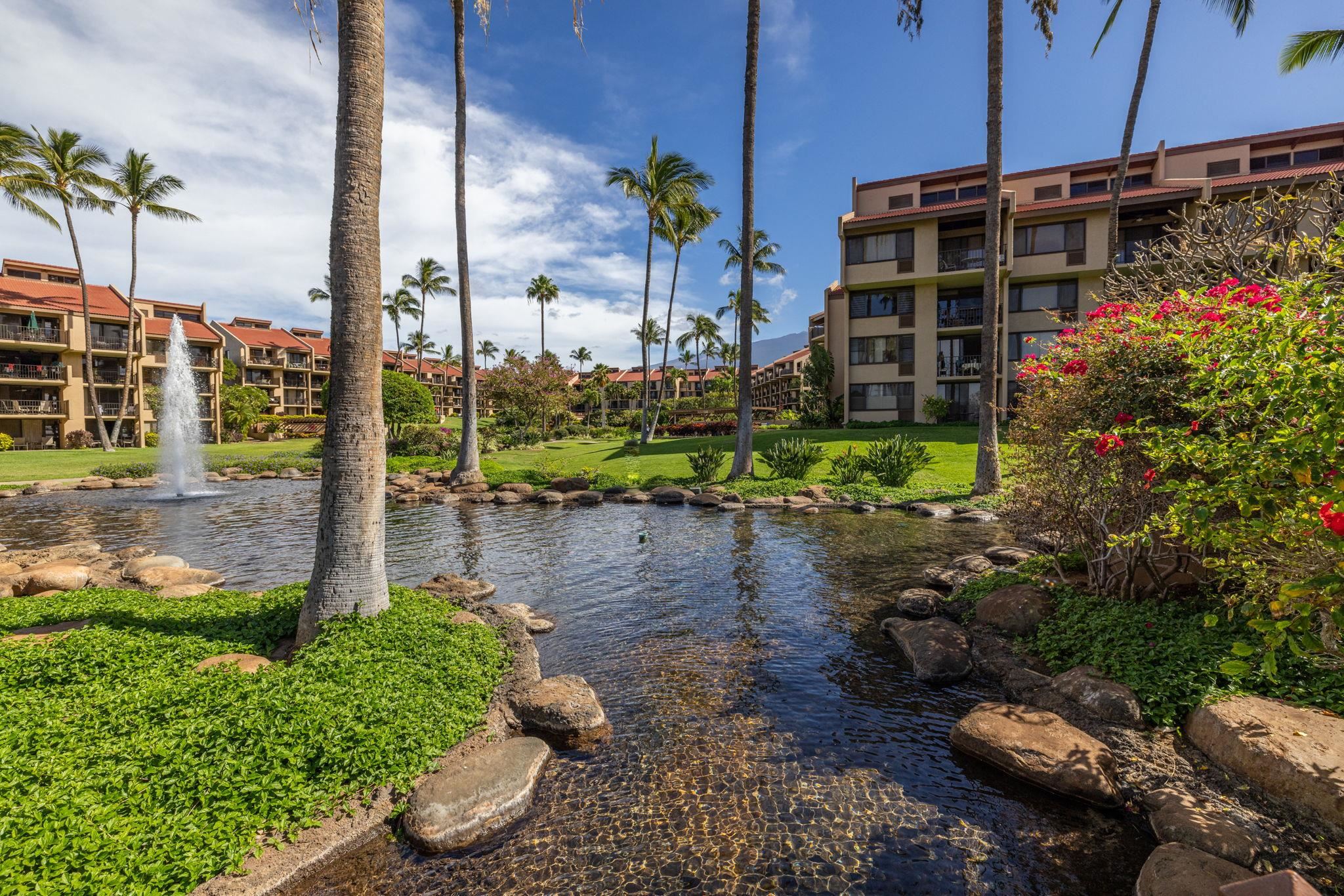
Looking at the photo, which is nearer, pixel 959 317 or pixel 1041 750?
pixel 1041 750

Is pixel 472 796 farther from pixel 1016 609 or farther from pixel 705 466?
pixel 705 466

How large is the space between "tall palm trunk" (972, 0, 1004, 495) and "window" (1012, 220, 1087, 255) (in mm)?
19283

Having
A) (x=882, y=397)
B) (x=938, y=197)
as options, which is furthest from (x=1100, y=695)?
(x=938, y=197)

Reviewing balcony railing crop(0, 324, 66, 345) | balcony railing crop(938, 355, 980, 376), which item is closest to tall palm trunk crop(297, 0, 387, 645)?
balcony railing crop(938, 355, 980, 376)

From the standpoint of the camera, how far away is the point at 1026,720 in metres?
5.08

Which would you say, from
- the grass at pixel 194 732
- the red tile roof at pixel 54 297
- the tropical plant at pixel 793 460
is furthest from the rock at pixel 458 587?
the red tile roof at pixel 54 297

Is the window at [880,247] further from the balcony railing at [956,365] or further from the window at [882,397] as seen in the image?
the window at [882,397]

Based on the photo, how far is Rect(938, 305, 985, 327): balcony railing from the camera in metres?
34.3

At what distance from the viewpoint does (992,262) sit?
16.5m

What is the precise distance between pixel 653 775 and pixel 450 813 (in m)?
1.54

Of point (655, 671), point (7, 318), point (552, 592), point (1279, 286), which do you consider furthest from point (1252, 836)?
point (7, 318)

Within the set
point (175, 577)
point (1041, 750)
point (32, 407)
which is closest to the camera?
point (1041, 750)

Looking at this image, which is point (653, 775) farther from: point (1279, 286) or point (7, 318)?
point (7, 318)

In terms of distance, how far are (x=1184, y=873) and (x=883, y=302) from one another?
35.9 meters
